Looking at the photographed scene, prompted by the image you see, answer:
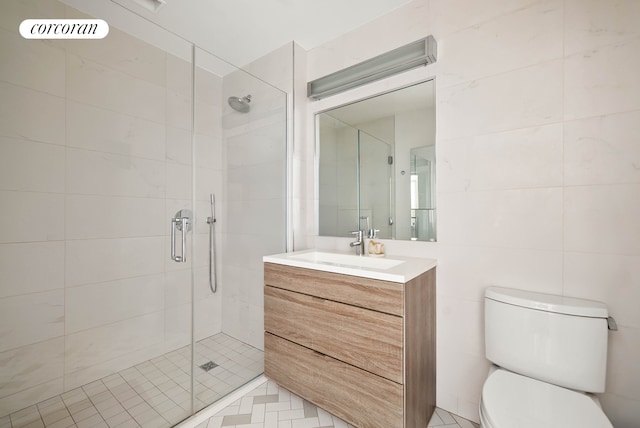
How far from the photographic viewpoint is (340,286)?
4.52ft

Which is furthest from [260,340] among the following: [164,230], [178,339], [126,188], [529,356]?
[529,356]

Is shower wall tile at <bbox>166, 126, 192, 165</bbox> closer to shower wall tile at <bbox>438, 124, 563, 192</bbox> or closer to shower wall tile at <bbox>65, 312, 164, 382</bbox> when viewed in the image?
shower wall tile at <bbox>65, 312, 164, 382</bbox>

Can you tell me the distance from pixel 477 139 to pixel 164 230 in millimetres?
1762

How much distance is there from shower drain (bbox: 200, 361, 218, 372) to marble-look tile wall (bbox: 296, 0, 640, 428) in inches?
52.3

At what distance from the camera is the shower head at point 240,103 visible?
187 centimetres

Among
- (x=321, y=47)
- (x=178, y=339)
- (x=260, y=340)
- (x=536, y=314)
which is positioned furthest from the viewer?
(x=321, y=47)

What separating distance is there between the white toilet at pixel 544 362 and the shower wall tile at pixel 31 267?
1838 millimetres

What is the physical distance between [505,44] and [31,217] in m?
2.34

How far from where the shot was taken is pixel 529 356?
3.84 ft

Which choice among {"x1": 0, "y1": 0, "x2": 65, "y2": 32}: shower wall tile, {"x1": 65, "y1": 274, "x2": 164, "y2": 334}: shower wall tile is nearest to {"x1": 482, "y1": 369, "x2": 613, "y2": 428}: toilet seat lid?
{"x1": 65, "y1": 274, "x2": 164, "y2": 334}: shower wall tile

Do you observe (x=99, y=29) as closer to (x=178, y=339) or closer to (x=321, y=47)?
(x=321, y=47)

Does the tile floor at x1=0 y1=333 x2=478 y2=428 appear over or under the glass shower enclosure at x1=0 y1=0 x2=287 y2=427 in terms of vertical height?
under

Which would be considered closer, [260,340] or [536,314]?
[536,314]

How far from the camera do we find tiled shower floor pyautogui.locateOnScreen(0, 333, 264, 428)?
1188 millimetres
